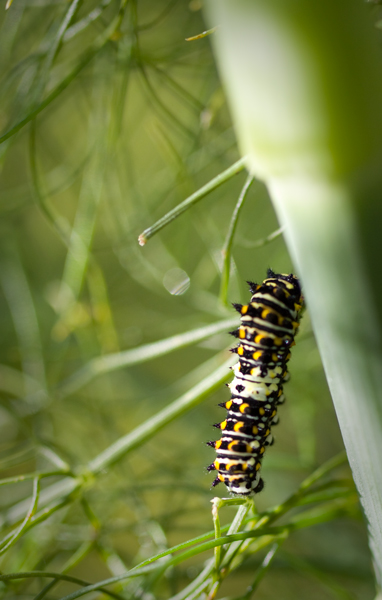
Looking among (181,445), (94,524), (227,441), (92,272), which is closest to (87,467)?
(94,524)

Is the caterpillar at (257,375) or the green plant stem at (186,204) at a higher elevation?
the green plant stem at (186,204)

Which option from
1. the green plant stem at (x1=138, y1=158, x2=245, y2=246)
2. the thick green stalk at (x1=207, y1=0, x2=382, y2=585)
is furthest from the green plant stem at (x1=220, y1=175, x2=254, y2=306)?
the thick green stalk at (x1=207, y1=0, x2=382, y2=585)

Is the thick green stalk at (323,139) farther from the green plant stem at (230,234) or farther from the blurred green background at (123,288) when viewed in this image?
the blurred green background at (123,288)

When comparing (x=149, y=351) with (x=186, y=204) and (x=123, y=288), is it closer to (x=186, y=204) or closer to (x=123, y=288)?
(x=186, y=204)

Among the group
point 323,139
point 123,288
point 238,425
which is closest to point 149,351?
point 238,425

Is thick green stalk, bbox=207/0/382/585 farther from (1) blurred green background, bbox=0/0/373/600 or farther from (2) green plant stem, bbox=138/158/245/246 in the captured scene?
(1) blurred green background, bbox=0/0/373/600

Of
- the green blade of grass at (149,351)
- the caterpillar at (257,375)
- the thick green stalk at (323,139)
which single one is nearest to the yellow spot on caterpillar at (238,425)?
the caterpillar at (257,375)
